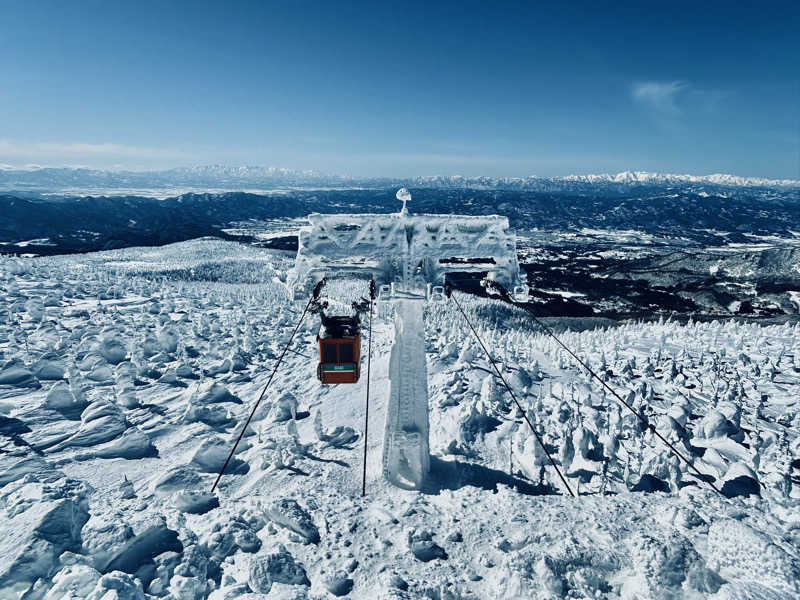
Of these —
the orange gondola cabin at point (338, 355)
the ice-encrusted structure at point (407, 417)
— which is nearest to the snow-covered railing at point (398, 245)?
the orange gondola cabin at point (338, 355)

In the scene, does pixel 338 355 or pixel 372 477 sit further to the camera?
pixel 338 355

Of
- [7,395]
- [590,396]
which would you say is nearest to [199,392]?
[7,395]

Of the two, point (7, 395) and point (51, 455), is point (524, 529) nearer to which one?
point (51, 455)

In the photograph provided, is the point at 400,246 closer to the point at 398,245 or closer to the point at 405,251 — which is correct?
the point at 398,245

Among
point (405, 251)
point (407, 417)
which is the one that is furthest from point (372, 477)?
point (405, 251)

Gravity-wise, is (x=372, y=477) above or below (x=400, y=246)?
below

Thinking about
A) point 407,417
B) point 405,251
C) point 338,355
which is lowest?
point 407,417

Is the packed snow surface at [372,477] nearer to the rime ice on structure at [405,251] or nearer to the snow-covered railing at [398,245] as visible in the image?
the rime ice on structure at [405,251]

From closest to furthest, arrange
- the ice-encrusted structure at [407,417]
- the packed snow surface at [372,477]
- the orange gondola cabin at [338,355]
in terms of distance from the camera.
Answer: the packed snow surface at [372,477] → the ice-encrusted structure at [407,417] → the orange gondola cabin at [338,355]
